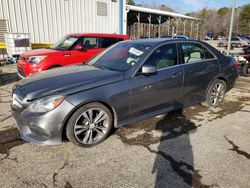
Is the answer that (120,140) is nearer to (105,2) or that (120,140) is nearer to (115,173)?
(115,173)

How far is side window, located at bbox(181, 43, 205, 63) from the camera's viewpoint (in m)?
4.34

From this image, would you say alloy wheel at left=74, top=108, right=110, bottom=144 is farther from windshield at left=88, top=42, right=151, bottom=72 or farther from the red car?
the red car

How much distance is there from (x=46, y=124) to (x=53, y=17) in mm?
12767

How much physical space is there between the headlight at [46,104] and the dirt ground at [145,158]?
668 mm

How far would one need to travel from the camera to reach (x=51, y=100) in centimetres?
298

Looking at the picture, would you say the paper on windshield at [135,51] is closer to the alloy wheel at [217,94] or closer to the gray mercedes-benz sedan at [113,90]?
the gray mercedes-benz sedan at [113,90]

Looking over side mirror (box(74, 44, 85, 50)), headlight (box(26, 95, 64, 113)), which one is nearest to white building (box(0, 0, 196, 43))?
side mirror (box(74, 44, 85, 50))

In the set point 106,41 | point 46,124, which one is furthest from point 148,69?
point 106,41

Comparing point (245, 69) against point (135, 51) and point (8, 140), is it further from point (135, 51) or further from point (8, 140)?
point (8, 140)

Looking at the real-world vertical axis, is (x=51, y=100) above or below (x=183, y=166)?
above

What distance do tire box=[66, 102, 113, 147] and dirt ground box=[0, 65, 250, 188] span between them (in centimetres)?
13

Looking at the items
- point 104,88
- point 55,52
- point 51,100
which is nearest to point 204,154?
point 104,88

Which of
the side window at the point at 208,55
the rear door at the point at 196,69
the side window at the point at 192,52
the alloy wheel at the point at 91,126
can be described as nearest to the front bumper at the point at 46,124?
the alloy wheel at the point at 91,126

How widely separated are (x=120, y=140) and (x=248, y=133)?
89.9 inches
